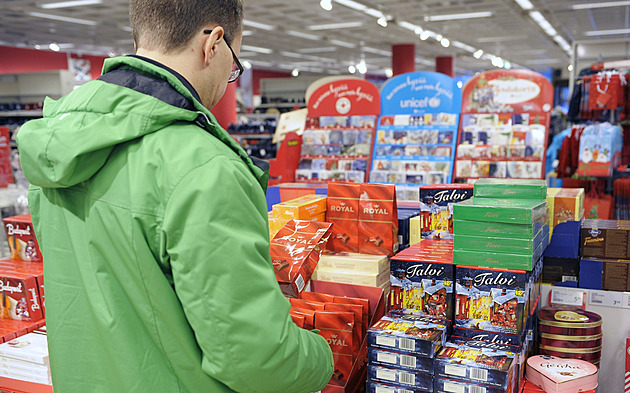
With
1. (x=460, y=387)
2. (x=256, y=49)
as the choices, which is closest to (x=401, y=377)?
(x=460, y=387)

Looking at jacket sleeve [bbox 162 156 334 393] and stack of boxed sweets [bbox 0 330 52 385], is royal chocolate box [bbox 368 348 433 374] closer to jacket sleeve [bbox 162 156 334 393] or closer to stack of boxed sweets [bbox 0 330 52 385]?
jacket sleeve [bbox 162 156 334 393]

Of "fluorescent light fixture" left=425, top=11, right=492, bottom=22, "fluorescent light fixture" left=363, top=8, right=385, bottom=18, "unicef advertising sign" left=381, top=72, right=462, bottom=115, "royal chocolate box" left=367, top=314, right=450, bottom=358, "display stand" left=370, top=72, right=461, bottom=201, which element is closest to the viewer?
"royal chocolate box" left=367, top=314, right=450, bottom=358

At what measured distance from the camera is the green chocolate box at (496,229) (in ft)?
5.86

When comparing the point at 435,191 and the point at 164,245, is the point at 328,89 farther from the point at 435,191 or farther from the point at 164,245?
the point at 164,245

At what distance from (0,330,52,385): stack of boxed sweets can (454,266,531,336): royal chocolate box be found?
5.32 feet

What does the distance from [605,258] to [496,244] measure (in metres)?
0.81

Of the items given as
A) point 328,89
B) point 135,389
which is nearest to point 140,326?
point 135,389

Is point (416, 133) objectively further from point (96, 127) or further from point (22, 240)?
point (96, 127)

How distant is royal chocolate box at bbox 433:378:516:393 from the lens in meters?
1.64

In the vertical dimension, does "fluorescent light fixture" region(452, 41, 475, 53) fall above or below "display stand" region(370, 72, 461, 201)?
above

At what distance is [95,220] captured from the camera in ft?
3.63

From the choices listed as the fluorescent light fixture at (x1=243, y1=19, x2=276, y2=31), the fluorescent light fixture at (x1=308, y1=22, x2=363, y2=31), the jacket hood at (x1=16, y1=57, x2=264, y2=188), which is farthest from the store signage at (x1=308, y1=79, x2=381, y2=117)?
the fluorescent light fixture at (x1=308, y1=22, x2=363, y2=31)

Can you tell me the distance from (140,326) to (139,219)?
24 centimetres

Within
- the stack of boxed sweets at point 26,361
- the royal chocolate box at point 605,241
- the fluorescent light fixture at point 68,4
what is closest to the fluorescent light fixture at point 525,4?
the fluorescent light fixture at point 68,4
